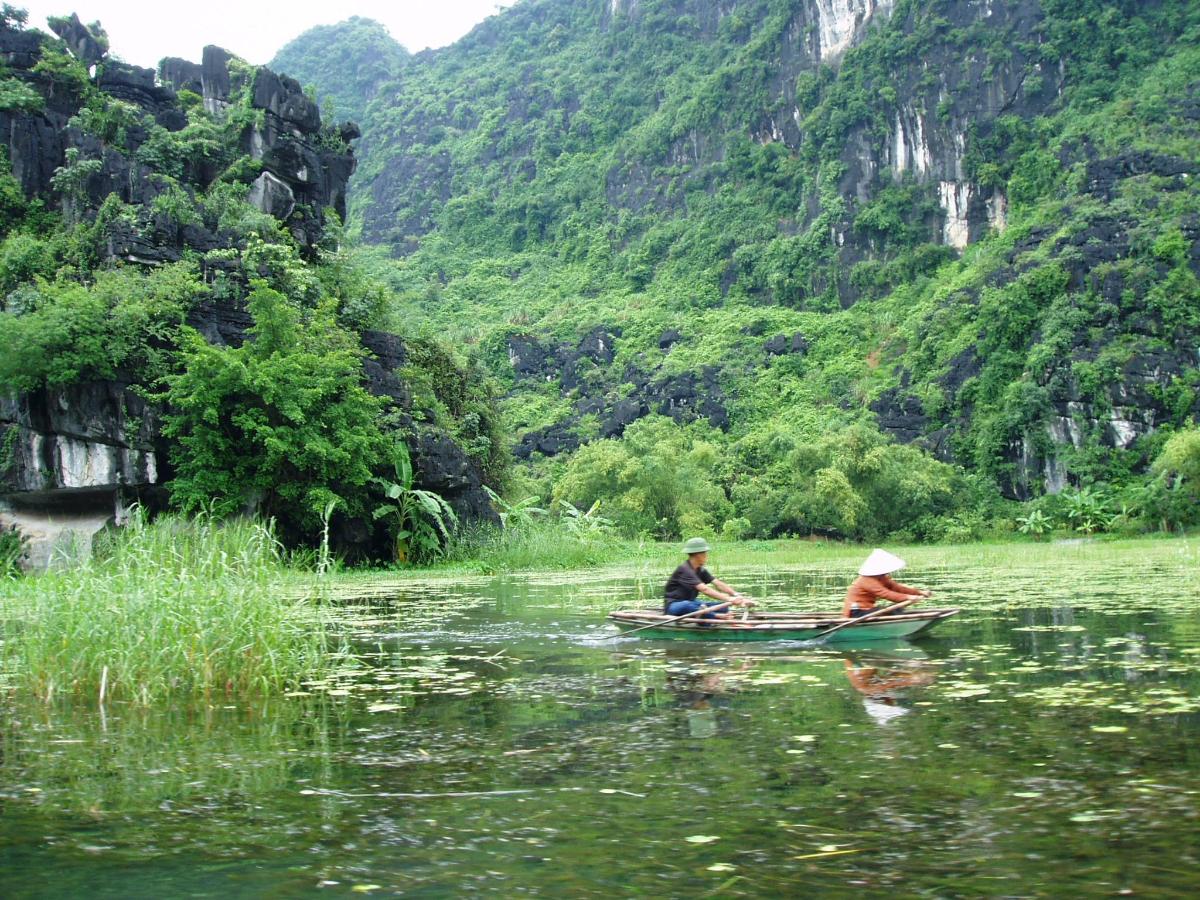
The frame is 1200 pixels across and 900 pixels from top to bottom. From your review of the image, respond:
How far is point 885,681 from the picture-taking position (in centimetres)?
786

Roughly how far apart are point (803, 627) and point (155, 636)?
573 cm

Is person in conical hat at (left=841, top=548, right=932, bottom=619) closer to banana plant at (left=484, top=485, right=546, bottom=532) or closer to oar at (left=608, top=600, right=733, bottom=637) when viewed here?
oar at (left=608, top=600, right=733, bottom=637)

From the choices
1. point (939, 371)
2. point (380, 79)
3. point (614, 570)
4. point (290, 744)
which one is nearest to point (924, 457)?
point (939, 371)

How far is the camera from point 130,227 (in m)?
23.5

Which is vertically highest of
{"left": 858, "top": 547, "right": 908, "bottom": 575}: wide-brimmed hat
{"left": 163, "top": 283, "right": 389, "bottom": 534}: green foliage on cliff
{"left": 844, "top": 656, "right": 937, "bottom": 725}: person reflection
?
{"left": 163, "top": 283, "right": 389, "bottom": 534}: green foliage on cliff

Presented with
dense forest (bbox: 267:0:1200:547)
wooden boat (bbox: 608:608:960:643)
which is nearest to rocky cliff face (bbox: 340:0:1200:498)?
dense forest (bbox: 267:0:1200:547)

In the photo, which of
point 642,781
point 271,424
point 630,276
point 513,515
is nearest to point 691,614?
point 642,781

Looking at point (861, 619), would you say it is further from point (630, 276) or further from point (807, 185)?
point (630, 276)

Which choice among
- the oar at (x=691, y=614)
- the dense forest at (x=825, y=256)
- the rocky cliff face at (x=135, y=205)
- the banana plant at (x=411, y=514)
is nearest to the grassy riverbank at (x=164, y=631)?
the oar at (x=691, y=614)

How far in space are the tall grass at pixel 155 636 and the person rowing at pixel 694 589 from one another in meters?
4.32

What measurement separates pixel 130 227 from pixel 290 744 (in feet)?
67.7

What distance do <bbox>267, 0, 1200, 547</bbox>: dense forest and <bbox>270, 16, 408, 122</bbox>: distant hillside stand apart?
70.4 feet

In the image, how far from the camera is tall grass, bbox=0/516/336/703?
7.64m

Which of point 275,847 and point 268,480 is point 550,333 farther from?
point 275,847
